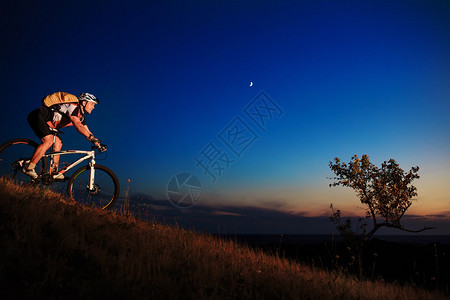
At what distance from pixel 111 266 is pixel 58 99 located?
19.5ft

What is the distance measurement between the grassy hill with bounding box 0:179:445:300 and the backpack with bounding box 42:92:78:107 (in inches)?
105

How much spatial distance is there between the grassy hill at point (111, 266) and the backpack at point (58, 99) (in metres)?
2.67

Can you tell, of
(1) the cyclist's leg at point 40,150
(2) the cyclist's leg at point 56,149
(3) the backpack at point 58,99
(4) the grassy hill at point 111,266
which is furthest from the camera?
(2) the cyclist's leg at point 56,149

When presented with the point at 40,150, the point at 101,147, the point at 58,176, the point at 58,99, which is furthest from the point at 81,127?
the point at 58,176

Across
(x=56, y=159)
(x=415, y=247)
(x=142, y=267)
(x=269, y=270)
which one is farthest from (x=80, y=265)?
(x=415, y=247)

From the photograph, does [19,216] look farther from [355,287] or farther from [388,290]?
[388,290]

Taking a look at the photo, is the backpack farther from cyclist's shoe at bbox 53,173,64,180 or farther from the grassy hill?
the grassy hill

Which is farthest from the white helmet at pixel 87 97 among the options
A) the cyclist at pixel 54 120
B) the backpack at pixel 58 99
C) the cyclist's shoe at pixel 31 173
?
the cyclist's shoe at pixel 31 173

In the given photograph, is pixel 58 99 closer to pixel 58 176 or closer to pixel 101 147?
pixel 101 147

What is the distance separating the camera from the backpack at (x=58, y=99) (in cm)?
812

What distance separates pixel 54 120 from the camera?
8297 millimetres

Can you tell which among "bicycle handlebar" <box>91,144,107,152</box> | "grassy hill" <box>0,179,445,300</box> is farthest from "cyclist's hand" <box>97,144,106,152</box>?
"grassy hill" <box>0,179,445,300</box>

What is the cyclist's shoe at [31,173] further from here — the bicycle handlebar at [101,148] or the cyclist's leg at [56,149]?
the bicycle handlebar at [101,148]

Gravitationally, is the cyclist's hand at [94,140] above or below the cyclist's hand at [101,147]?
above
